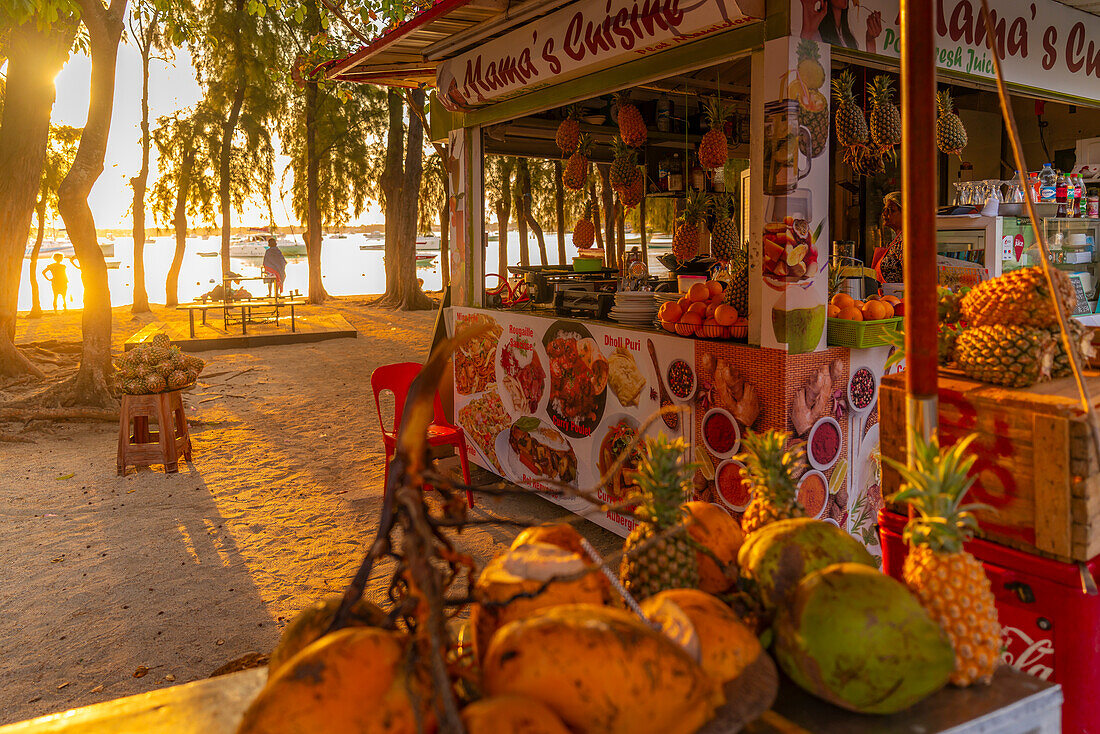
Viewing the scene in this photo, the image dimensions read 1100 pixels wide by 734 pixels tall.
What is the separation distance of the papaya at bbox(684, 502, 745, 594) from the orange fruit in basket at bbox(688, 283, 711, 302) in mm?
3114

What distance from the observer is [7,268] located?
1104 centimetres

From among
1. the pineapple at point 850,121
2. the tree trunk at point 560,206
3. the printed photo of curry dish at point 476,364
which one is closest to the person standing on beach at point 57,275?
the tree trunk at point 560,206

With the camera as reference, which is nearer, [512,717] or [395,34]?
[512,717]

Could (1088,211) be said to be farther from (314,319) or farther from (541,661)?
(314,319)

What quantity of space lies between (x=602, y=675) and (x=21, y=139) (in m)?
12.7

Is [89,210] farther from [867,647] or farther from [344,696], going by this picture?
[867,647]

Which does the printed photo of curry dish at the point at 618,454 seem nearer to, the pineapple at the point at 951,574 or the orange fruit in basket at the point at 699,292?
the orange fruit in basket at the point at 699,292

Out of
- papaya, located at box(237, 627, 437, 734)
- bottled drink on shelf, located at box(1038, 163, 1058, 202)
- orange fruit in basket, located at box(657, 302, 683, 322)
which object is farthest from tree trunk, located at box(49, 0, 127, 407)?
bottled drink on shelf, located at box(1038, 163, 1058, 202)

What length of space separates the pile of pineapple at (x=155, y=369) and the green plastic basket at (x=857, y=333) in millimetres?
5650

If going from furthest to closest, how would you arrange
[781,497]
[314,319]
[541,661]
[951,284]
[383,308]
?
[383,308]
[314,319]
[951,284]
[781,497]
[541,661]

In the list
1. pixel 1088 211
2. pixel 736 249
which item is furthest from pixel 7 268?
pixel 1088 211

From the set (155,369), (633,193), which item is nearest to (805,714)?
(633,193)

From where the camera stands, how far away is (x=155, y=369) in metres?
7.04

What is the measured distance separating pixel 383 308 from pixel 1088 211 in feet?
59.8
